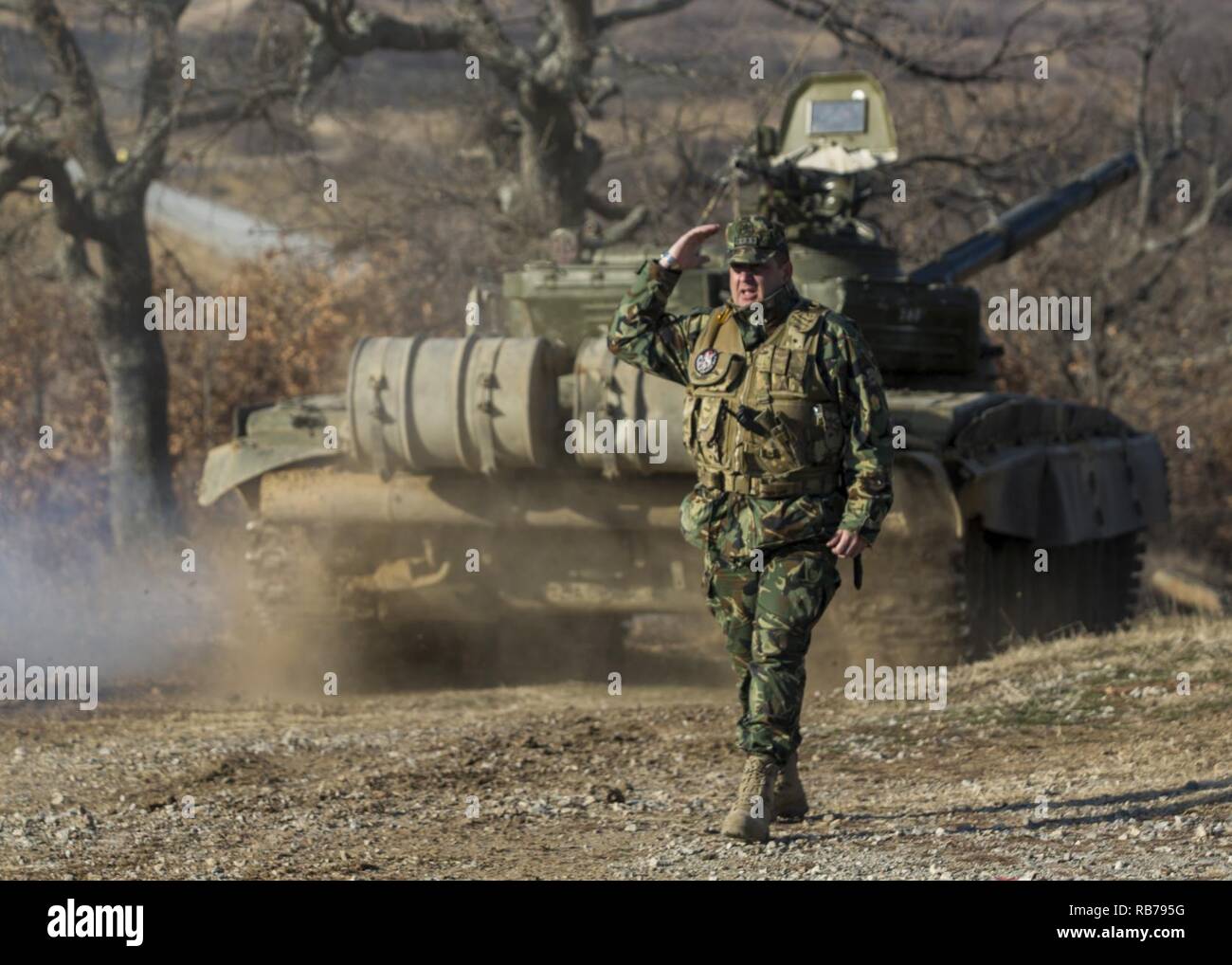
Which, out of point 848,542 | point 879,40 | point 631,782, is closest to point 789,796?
point 848,542

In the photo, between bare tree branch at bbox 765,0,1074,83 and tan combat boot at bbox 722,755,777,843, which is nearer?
tan combat boot at bbox 722,755,777,843

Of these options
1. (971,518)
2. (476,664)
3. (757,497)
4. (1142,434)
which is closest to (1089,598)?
(1142,434)

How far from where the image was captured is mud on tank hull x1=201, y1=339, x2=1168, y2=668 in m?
9.85

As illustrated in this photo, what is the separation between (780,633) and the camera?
6223 millimetres

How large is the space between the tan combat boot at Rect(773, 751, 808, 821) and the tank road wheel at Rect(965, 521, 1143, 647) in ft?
12.3

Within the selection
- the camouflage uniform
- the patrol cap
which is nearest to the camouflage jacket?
the camouflage uniform

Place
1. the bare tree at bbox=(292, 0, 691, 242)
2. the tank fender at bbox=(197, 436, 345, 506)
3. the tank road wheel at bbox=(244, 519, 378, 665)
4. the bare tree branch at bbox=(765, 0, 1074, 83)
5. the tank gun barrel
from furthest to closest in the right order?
the bare tree branch at bbox=(765, 0, 1074, 83) < the bare tree at bbox=(292, 0, 691, 242) < the tank gun barrel < the tank road wheel at bbox=(244, 519, 378, 665) < the tank fender at bbox=(197, 436, 345, 506)

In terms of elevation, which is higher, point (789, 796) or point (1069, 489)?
point (1069, 489)

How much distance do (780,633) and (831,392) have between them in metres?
0.77

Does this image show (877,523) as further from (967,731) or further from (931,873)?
(967,731)

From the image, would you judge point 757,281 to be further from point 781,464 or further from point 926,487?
point 926,487

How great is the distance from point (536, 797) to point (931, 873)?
1.92 meters

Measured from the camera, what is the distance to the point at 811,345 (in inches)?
246

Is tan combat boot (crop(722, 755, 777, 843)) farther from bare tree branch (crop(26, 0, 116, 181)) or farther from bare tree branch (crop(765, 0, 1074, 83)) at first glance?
bare tree branch (crop(765, 0, 1074, 83))
